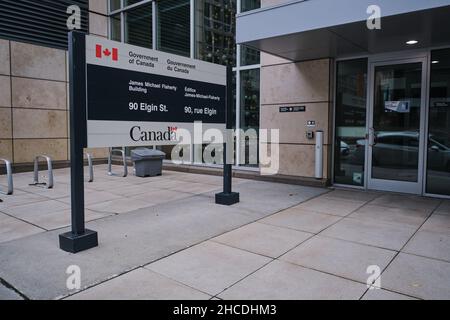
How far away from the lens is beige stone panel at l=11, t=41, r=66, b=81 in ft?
32.6

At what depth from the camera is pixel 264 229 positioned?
4.83 m

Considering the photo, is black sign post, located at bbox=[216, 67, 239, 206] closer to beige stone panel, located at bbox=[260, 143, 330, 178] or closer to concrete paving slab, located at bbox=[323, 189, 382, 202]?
concrete paving slab, located at bbox=[323, 189, 382, 202]

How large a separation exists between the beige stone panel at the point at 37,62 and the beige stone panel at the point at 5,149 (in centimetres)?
181

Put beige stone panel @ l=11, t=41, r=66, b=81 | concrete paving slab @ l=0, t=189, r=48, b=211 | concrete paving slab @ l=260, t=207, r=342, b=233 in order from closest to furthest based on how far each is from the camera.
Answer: concrete paving slab @ l=260, t=207, r=342, b=233
concrete paving slab @ l=0, t=189, r=48, b=211
beige stone panel @ l=11, t=41, r=66, b=81

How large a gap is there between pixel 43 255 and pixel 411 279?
140 inches

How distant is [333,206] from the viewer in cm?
618

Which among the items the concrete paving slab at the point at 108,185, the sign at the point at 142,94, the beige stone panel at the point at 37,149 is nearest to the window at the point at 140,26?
the beige stone panel at the point at 37,149

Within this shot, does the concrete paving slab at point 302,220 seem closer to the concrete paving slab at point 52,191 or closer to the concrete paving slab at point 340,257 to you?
the concrete paving slab at point 340,257

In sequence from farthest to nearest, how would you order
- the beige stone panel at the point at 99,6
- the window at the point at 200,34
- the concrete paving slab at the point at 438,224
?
the beige stone panel at the point at 99,6 < the window at the point at 200,34 < the concrete paving slab at the point at 438,224

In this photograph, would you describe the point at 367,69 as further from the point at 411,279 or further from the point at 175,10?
the point at 175,10

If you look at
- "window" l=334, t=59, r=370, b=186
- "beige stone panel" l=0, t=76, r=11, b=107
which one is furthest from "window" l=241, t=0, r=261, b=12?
"beige stone panel" l=0, t=76, r=11, b=107

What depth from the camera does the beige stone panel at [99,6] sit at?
12094 millimetres

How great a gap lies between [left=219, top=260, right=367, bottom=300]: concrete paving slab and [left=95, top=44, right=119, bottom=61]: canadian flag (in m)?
2.80

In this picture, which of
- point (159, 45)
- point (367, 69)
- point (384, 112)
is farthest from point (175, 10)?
point (384, 112)
